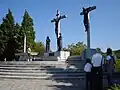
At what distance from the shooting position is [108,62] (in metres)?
10.0

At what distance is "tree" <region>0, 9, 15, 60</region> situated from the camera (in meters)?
45.7

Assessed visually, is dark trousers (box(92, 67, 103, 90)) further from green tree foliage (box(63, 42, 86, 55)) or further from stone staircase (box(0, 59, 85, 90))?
green tree foliage (box(63, 42, 86, 55))

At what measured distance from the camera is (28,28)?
163 feet

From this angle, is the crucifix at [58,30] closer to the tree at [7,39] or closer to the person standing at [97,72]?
the person standing at [97,72]

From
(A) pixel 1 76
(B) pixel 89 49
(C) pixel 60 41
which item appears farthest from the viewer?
(C) pixel 60 41

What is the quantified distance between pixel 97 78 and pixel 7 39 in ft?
130

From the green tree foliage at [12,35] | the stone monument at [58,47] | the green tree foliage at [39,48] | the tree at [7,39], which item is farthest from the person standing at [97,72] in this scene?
the green tree foliage at [39,48]

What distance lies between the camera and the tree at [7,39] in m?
45.7

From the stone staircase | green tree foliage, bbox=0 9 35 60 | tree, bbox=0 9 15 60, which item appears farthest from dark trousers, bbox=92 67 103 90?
tree, bbox=0 9 15 60

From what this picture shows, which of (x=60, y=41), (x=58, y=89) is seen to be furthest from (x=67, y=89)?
(x=60, y=41)

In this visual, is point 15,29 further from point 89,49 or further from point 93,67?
point 93,67

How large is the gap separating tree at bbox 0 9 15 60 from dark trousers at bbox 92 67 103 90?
126 feet

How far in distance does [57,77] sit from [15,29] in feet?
118

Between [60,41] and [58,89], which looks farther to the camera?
[60,41]
